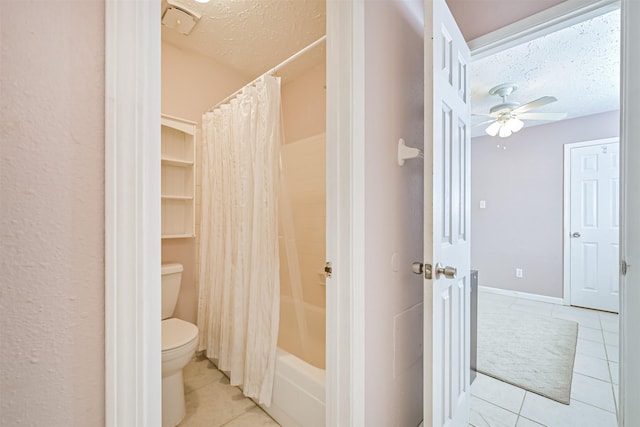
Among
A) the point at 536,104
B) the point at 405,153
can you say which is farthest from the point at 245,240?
the point at 536,104

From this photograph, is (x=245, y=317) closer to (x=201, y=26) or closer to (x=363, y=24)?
(x=363, y=24)

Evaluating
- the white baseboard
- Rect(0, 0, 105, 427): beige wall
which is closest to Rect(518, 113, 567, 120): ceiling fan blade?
the white baseboard

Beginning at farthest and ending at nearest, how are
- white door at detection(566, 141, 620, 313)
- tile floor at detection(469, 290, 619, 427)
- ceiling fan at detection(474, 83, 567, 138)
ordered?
white door at detection(566, 141, 620, 313)
ceiling fan at detection(474, 83, 567, 138)
tile floor at detection(469, 290, 619, 427)

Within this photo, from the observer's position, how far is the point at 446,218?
126 cm

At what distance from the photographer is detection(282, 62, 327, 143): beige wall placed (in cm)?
245

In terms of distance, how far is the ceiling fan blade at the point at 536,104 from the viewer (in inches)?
95.4

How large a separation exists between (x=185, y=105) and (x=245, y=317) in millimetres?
1685

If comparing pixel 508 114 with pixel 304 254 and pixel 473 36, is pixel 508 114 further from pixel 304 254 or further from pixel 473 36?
pixel 304 254

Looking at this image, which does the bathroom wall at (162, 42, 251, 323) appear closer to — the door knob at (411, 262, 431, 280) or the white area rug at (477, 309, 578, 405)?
the door knob at (411, 262, 431, 280)

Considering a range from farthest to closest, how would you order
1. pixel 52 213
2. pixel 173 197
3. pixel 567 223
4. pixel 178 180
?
1. pixel 567 223
2. pixel 178 180
3. pixel 173 197
4. pixel 52 213

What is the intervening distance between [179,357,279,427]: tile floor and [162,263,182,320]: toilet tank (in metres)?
0.47

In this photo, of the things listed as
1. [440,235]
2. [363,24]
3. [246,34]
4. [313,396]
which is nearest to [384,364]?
[313,396]

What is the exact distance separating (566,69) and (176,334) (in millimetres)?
3660

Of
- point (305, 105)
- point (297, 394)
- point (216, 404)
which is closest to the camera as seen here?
point (297, 394)
